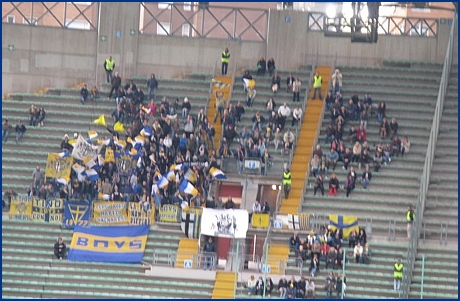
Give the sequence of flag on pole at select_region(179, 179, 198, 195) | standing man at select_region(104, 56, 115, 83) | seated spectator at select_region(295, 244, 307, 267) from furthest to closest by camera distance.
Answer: standing man at select_region(104, 56, 115, 83), flag on pole at select_region(179, 179, 198, 195), seated spectator at select_region(295, 244, 307, 267)

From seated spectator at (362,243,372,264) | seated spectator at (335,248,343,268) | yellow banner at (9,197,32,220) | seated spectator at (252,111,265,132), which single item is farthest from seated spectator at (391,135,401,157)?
yellow banner at (9,197,32,220)

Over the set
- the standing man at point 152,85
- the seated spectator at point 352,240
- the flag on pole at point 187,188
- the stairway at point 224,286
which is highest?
the standing man at point 152,85

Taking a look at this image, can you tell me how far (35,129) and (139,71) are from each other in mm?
5113

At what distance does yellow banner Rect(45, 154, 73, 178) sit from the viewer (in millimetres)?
44578

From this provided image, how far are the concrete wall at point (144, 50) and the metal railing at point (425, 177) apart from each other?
8.73ft

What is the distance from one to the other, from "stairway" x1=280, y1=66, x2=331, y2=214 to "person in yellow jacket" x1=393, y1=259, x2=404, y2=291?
5075 millimetres

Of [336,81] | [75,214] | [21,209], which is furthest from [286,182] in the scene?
[21,209]

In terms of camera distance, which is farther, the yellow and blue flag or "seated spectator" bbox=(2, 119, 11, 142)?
"seated spectator" bbox=(2, 119, 11, 142)

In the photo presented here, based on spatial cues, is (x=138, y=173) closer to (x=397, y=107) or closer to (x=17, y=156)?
(x=17, y=156)

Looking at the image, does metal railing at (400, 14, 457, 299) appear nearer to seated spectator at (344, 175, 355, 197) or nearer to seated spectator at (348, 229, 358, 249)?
seated spectator at (348, 229, 358, 249)

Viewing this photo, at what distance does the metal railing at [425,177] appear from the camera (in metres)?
39.4

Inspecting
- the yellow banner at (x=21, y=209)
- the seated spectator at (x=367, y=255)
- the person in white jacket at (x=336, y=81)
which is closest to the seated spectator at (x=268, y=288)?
the seated spectator at (x=367, y=255)

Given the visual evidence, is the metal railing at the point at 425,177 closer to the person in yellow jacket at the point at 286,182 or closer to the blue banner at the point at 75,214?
the person in yellow jacket at the point at 286,182

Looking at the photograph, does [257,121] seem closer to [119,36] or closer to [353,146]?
[353,146]
